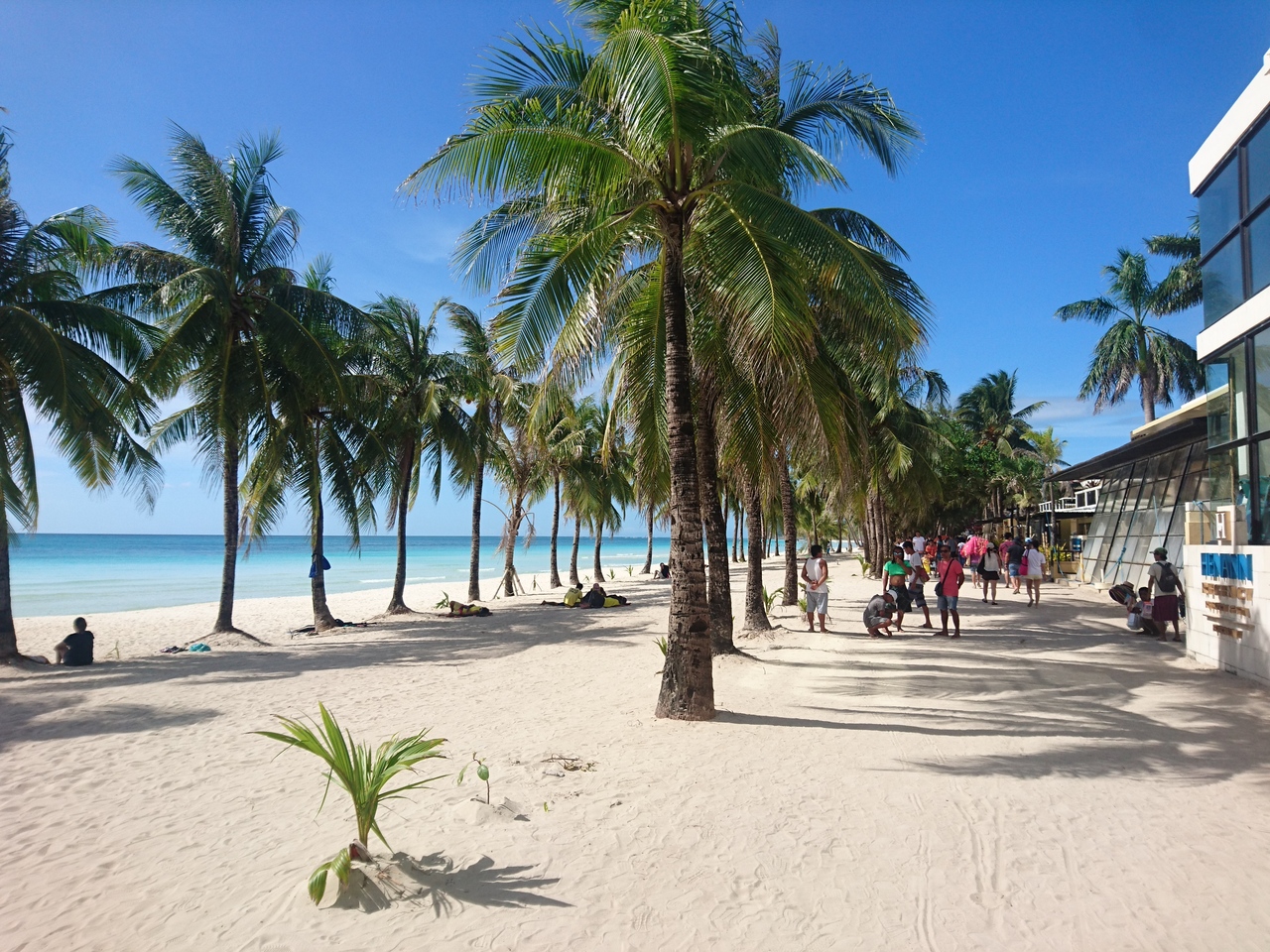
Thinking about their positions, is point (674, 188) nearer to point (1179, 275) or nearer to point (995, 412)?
point (1179, 275)

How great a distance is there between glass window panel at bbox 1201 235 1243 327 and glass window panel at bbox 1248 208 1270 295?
31 cm

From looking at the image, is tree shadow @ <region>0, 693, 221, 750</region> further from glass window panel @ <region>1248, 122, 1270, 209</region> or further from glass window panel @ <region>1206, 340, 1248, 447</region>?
glass window panel @ <region>1248, 122, 1270, 209</region>

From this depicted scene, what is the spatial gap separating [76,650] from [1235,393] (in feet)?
55.9

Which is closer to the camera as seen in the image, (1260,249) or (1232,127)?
(1260,249)

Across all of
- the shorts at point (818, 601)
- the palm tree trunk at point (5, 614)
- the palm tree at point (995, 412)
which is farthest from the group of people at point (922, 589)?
the palm tree at point (995, 412)

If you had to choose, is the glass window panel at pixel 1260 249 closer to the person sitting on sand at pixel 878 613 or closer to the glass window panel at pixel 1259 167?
the glass window panel at pixel 1259 167

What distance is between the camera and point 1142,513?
19.8 meters

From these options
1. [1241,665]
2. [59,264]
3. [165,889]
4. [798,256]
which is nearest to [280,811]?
[165,889]

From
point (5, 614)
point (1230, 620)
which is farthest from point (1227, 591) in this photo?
point (5, 614)

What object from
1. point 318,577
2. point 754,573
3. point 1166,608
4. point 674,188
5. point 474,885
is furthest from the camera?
point 318,577

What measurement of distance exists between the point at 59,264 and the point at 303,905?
1288 cm

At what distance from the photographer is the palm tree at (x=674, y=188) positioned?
261 inches

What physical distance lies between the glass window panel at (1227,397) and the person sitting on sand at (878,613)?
5.28 meters

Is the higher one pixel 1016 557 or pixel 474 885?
pixel 1016 557
